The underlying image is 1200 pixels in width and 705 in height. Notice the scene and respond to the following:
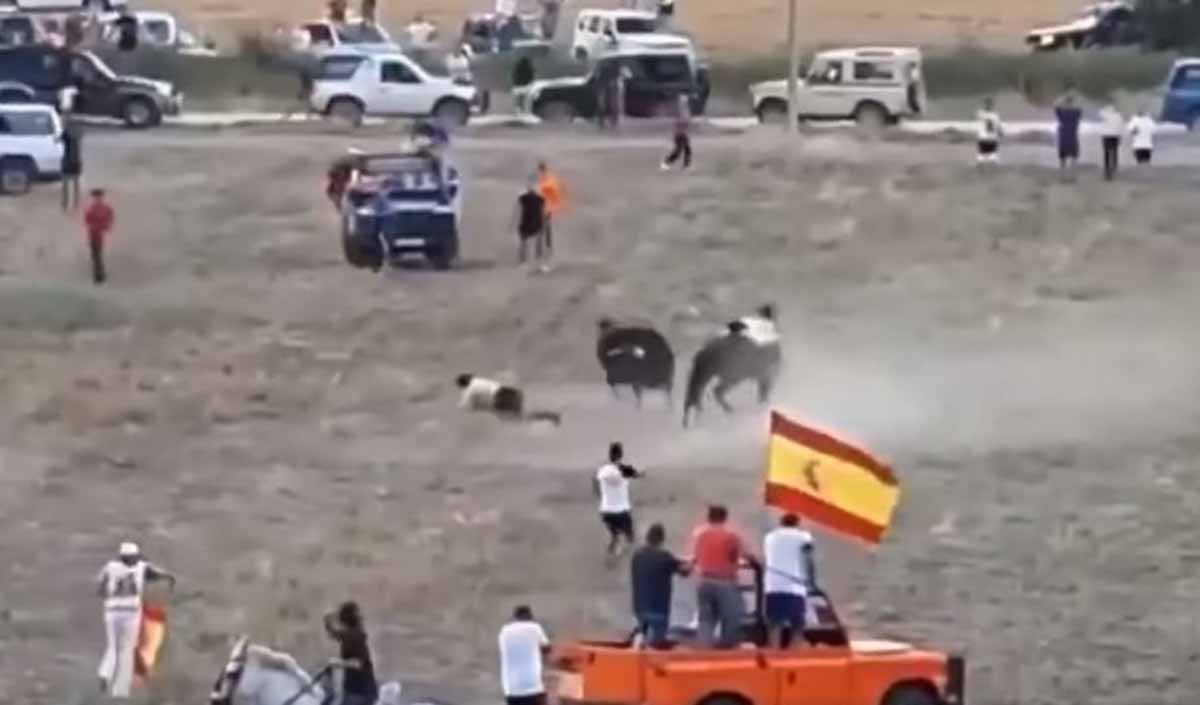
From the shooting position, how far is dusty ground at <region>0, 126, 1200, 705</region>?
25.2 m

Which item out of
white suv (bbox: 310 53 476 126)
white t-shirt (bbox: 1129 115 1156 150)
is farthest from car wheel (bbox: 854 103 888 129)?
white t-shirt (bbox: 1129 115 1156 150)

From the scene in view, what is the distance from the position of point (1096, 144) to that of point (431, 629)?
3142 cm

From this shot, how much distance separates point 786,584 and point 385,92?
3812cm

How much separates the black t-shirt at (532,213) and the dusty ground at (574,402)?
70 cm

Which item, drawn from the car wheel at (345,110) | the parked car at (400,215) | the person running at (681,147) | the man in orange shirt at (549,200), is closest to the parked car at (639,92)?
the car wheel at (345,110)

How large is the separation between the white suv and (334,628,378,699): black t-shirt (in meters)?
38.1

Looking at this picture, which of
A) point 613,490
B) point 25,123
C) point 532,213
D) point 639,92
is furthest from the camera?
point 639,92

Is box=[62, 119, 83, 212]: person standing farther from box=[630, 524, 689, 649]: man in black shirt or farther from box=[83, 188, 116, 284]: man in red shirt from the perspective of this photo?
box=[630, 524, 689, 649]: man in black shirt

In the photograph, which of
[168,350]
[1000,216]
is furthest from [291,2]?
[168,350]

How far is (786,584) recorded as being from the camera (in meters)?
20.6

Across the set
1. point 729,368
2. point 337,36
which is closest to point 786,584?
point 729,368

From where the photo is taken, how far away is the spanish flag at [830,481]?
2086cm

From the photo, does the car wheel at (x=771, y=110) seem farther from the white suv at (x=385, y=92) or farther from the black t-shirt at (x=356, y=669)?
the black t-shirt at (x=356, y=669)

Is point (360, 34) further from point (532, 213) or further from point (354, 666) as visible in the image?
point (354, 666)
